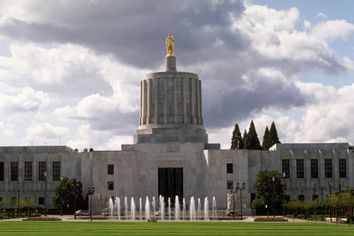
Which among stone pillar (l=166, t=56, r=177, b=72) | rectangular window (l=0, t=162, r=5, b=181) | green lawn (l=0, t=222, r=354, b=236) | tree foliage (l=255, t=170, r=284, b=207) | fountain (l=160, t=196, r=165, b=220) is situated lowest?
green lawn (l=0, t=222, r=354, b=236)

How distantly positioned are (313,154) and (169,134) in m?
18.6

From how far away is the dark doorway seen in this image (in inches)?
3733

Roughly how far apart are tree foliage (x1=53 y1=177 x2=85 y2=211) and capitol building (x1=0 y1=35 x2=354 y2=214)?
2.41m

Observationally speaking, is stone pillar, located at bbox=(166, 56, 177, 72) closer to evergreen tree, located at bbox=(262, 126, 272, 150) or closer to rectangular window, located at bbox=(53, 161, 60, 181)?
rectangular window, located at bbox=(53, 161, 60, 181)

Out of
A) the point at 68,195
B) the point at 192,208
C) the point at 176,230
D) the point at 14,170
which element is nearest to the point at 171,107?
the point at 192,208

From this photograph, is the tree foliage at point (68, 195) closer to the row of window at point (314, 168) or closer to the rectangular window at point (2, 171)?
the rectangular window at point (2, 171)

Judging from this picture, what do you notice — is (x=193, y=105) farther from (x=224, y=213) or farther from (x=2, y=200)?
(x=2, y=200)

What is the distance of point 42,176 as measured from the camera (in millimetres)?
96125

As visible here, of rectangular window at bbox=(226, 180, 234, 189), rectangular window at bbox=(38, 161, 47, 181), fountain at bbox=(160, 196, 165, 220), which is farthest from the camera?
rectangular window at bbox=(38, 161, 47, 181)

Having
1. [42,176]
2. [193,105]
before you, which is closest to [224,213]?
[193,105]

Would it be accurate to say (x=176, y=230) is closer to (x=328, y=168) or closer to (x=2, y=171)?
(x=328, y=168)

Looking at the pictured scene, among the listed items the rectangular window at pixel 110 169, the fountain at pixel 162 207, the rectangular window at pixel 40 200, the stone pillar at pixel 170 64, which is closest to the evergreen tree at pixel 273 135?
the stone pillar at pixel 170 64

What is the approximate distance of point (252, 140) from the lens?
4801 inches

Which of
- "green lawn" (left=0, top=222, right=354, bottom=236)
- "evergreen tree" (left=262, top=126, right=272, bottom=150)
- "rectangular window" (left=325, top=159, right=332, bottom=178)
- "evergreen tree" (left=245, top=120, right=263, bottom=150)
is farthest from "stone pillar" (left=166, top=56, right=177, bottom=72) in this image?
"green lawn" (left=0, top=222, right=354, bottom=236)
